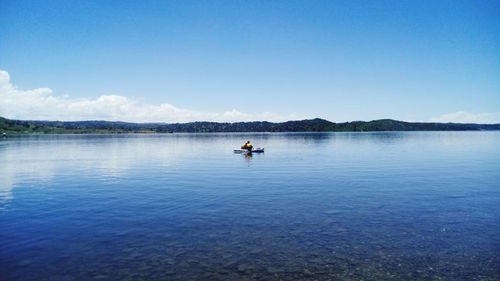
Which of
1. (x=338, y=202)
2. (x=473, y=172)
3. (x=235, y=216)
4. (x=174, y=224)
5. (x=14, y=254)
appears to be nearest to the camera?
(x=14, y=254)

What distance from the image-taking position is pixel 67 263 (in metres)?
16.3

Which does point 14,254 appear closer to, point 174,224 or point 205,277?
point 174,224

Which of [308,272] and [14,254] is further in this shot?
[14,254]

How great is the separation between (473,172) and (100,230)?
4716cm

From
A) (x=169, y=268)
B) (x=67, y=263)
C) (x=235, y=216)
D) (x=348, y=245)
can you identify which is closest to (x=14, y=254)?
(x=67, y=263)

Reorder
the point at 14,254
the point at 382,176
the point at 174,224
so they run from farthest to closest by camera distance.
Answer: the point at 382,176 < the point at 174,224 < the point at 14,254

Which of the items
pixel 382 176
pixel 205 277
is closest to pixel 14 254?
pixel 205 277

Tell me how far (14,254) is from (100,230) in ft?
15.8

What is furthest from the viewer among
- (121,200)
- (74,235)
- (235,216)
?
(121,200)

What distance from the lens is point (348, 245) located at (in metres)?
18.4

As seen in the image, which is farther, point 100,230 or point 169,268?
point 100,230

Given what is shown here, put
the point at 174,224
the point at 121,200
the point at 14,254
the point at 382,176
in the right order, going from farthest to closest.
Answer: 1. the point at 382,176
2. the point at 121,200
3. the point at 174,224
4. the point at 14,254

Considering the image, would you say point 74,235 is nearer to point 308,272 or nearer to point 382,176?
point 308,272

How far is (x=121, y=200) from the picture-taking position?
30953 millimetres
